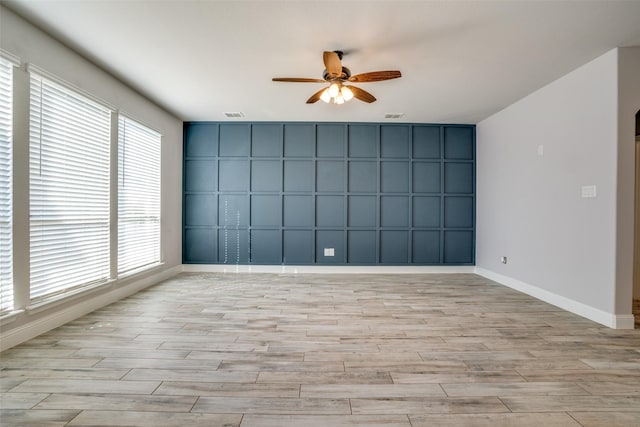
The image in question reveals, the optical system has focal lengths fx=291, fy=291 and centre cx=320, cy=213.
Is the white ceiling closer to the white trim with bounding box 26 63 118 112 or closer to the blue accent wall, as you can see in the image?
the white trim with bounding box 26 63 118 112

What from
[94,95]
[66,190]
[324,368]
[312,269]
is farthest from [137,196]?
[324,368]

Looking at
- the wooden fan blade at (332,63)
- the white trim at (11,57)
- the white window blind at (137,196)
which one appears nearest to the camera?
the white trim at (11,57)

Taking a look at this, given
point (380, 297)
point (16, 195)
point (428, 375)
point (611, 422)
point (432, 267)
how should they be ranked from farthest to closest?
point (432, 267)
point (380, 297)
point (16, 195)
point (428, 375)
point (611, 422)

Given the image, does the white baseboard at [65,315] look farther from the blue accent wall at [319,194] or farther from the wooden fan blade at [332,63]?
the wooden fan blade at [332,63]

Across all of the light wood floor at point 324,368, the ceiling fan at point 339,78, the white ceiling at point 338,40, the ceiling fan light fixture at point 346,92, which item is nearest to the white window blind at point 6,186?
the light wood floor at point 324,368

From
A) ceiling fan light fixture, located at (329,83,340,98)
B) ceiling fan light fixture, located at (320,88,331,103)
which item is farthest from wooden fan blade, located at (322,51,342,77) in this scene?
ceiling fan light fixture, located at (320,88,331,103)

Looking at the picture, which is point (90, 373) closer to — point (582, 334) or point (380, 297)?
point (380, 297)

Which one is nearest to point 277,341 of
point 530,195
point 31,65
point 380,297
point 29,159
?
point 380,297

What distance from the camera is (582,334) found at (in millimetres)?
2656

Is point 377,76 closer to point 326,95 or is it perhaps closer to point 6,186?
point 326,95

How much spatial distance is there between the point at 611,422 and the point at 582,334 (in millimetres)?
1364

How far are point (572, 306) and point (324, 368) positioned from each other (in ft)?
9.94

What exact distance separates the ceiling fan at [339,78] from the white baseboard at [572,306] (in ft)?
10.2

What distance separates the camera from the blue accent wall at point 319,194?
5270 mm
